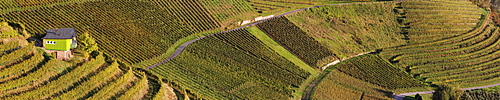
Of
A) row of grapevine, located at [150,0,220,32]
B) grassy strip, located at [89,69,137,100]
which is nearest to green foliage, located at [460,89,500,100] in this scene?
row of grapevine, located at [150,0,220,32]

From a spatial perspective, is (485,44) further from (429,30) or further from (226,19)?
(226,19)

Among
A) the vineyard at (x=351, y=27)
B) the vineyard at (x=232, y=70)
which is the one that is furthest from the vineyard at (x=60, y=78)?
the vineyard at (x=351, y=27)

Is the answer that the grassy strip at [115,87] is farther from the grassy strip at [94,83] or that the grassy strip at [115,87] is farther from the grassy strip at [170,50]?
the grassy strip at [170,50]

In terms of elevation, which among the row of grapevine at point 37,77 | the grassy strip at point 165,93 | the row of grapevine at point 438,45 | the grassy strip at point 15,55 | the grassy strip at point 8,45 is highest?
the row of grapevine at point 438,45

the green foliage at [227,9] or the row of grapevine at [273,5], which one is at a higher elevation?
the row of grapevine at [273,5]

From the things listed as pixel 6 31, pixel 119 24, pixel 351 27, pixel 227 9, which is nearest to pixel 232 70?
A: pixel 119 24

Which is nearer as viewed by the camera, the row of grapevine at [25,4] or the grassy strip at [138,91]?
the grassy strip at [138,91]

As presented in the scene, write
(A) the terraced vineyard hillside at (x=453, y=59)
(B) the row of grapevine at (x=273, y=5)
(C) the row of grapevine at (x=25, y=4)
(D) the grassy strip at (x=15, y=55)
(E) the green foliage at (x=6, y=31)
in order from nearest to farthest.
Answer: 1. (D) the grassy strip at (x=15, y=55)
2. (E) the green foliage at (x=6, y=31)
3. (C) the row of grapevine at (x=25, y=4)
4. (A) the terraced vineyard hillside at (x=453, y=59)
5. (B) the row of grapevine at (x=273, y=5)

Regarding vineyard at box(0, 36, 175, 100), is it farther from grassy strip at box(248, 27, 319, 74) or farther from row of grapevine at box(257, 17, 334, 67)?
row of grapevine at box(257, 17, 334, 67)
